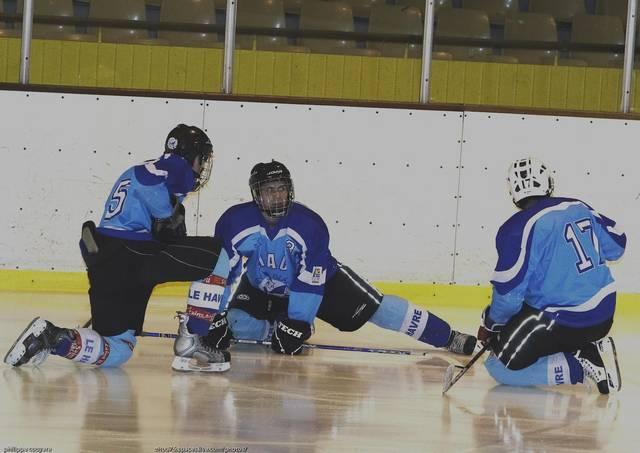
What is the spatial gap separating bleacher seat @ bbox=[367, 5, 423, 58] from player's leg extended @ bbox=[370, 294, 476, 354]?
2.61 metres

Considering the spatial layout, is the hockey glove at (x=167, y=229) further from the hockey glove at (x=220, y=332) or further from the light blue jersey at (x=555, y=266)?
the light blue jersey at (x=555, y=266)

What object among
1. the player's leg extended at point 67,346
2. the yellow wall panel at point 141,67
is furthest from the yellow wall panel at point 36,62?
the player's leg extended at point 67,346

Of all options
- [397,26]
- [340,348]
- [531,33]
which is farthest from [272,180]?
[531,33]

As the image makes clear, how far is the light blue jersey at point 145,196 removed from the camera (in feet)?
15.4

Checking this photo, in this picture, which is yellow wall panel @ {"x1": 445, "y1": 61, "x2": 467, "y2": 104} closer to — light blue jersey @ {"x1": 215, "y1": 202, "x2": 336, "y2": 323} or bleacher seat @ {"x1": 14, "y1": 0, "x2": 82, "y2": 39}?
bleacher seat @ {"x1": 14, "y1": 0, "x2": 82, "y2": 39}

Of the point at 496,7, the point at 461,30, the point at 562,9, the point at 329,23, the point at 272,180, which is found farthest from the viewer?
the point at 496,7

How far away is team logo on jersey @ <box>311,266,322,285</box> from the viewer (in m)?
5.03

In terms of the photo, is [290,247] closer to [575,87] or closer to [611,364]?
[611,364]

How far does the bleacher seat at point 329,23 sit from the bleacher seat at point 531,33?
3.11ft

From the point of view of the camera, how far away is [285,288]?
5277 mm

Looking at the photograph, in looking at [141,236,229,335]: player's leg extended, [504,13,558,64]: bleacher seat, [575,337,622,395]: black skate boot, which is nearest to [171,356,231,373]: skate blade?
[141,236,229,335]: player's leg extended

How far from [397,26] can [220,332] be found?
3.31 meters

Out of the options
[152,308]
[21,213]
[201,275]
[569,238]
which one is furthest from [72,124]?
[569,238]

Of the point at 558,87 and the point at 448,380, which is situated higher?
the point at 558,87
